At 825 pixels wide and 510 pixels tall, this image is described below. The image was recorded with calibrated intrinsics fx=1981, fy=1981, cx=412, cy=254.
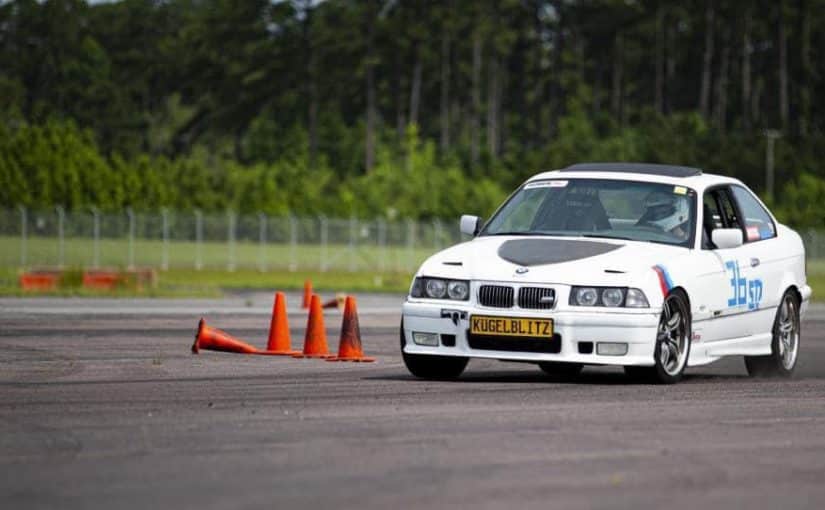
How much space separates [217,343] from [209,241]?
47695mm

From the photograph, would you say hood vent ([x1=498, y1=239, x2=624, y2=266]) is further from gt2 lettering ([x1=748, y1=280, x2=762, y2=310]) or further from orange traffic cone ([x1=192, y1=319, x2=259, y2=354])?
orange traffic cone ([x1=192, y1=319, x2=259, y2=354])

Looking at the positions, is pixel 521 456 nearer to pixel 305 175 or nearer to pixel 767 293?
pixel 767 293

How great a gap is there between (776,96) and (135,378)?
346 ft

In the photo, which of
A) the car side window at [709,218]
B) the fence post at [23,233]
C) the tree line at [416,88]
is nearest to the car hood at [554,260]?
the car side window at [709,218]

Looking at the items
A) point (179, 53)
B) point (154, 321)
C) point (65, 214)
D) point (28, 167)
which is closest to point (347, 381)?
→ point (154, 321)

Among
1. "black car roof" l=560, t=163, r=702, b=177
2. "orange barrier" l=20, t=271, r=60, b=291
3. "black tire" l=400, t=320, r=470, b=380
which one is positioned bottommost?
"orange barrier" l=20, t=271, r=60, b=291

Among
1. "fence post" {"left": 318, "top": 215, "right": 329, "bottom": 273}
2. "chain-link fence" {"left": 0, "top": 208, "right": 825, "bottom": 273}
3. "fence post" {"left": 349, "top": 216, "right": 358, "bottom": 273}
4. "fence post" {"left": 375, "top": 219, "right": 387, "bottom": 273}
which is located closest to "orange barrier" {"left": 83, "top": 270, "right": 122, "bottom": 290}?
"chain-link fence" {"left": 0, "top": 208, "right": 825, "bottom": 273}

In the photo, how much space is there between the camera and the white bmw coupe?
14.2 meters

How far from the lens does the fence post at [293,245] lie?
219ft

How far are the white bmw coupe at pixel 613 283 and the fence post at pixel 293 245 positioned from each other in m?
50.2

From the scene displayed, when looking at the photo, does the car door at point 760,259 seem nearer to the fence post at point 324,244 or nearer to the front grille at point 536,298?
the front grille at point 536,298

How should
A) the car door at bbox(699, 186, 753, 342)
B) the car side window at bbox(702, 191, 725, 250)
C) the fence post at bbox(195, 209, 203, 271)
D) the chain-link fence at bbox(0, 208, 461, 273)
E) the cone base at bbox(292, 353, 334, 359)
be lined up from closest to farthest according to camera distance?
the car door at bbox(699, 186, 753, 342), the car side window at bbox(702, 191, 725, 250), the cone base at bbox(292, 353, 334, 359), the chain-link fence at bbox(0, 208, 461, 273), the fence post at bbox(195, 209, 203, 271)

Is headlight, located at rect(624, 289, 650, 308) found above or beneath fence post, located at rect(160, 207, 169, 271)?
above

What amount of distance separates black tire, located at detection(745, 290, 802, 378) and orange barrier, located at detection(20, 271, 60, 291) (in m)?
26.4
